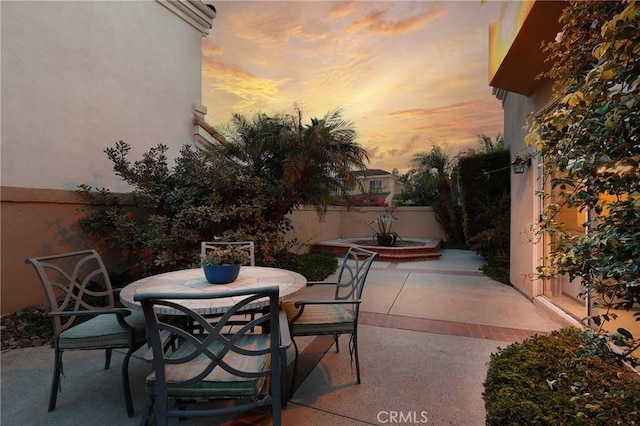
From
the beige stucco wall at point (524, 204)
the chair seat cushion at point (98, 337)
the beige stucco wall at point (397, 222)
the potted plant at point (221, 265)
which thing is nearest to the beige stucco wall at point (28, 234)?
the chair seat cushion at point (98, 337)

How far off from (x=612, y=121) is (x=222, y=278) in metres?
2.37

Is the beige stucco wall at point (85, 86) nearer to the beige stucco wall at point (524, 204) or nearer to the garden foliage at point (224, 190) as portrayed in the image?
the garden foliage at point (224, 190)

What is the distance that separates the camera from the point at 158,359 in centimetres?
145

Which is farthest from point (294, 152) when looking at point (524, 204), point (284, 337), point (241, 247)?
point (284, 337)

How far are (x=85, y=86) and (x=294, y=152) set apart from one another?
3594 millimetres

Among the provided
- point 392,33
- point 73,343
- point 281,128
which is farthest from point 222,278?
point 392,33

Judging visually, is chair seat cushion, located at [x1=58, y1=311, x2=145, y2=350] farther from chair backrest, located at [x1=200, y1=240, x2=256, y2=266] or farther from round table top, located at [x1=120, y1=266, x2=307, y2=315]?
chair backrest, located at [x1=200, y1=240, x2=256, y2=266]

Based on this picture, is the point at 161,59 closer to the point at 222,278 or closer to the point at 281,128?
the point at 281,128

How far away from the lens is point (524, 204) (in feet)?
16.0

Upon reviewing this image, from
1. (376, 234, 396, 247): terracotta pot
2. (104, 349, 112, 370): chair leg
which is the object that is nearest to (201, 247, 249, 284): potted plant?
(104, 349, 112, 370): chair leg

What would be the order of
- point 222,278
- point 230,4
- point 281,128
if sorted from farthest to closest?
point 230,4, point 281,128, point 222,278

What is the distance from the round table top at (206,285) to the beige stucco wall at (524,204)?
3453mm

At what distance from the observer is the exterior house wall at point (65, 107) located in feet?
12.9

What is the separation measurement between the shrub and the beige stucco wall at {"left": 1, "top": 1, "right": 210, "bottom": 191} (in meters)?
5.82
